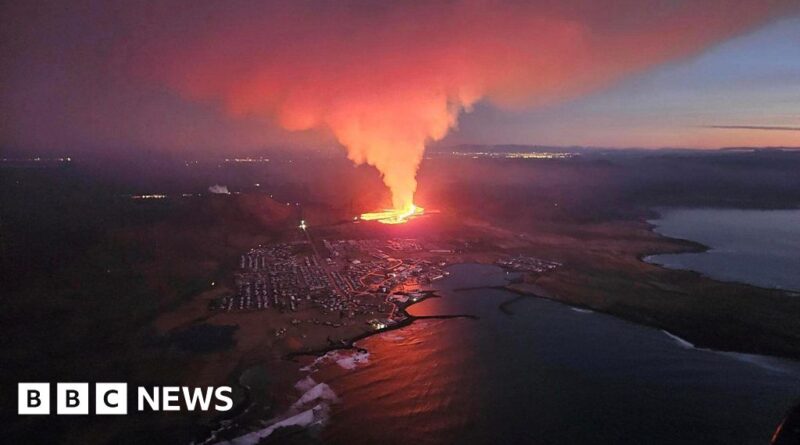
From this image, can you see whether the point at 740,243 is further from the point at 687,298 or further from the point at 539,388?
the point at 539,388

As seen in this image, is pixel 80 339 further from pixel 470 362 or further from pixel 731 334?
pixel 731 334

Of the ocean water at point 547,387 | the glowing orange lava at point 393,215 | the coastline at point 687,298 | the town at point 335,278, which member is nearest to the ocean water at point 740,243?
the coastline at point 687,298

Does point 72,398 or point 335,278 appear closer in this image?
point 72,398

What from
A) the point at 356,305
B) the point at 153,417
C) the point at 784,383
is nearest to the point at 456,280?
the point at 356,305

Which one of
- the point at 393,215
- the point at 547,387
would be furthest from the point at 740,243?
the point at 547,387

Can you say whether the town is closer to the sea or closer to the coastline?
the sea
